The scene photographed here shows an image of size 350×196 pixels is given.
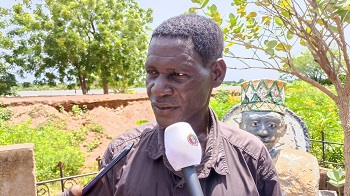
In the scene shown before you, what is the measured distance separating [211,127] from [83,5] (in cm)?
1615

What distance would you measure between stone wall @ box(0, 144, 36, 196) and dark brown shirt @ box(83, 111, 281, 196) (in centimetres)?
276

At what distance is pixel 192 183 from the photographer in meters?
0.84

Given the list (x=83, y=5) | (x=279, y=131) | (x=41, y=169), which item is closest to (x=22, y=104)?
(x=41, y=169)

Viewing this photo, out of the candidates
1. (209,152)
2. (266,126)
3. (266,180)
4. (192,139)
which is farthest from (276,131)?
(192,139)

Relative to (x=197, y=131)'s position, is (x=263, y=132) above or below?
below

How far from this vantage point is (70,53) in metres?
15.8

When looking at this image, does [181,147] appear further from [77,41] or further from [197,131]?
[77,41]

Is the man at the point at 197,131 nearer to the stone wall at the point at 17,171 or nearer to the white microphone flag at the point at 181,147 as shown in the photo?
the white microphone flag at the point at 181,147

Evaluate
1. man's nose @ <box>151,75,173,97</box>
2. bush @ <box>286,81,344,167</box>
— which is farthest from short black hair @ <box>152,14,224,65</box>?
bush @ <box>286,81,344,167</box>

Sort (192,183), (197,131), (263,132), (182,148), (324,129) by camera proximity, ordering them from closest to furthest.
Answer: (192,183) → (182,148) → (197,131) → (263,132) → (324,129)

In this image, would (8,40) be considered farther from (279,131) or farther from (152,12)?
(279,131)

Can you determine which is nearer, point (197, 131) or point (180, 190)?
point (180, 190)

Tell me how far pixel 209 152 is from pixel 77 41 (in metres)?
15.0

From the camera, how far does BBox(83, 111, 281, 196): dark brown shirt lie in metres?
1.10
